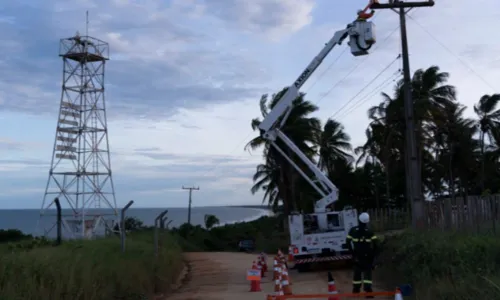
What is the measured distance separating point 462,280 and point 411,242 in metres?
6.01

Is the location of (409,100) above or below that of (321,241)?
above

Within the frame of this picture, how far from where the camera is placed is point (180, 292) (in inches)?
645

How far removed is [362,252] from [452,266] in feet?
7.04

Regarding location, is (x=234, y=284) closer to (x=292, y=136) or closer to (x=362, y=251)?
(x=362, y=251)

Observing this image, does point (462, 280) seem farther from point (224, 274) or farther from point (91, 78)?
point (91, 78)

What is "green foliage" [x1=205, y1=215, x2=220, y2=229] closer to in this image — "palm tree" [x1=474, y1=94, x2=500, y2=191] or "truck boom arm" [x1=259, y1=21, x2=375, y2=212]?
"palm tree" [x1=474, y1=94, x2=500, y2=191]

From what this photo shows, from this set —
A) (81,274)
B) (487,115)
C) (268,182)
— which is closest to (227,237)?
(268,182)

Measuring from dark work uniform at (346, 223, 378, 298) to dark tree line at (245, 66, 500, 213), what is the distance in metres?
25.5

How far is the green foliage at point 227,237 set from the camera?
40.9m

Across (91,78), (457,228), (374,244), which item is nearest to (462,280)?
(374,244)

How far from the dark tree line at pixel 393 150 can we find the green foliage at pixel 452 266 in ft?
80.7

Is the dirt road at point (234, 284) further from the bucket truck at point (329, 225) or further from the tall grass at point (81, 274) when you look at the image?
the tall grass at point (81, 274)

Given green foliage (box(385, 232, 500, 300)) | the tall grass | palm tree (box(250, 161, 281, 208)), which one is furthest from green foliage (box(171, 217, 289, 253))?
green foliage (box(385, 232, 500, 300))

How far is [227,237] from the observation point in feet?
166
